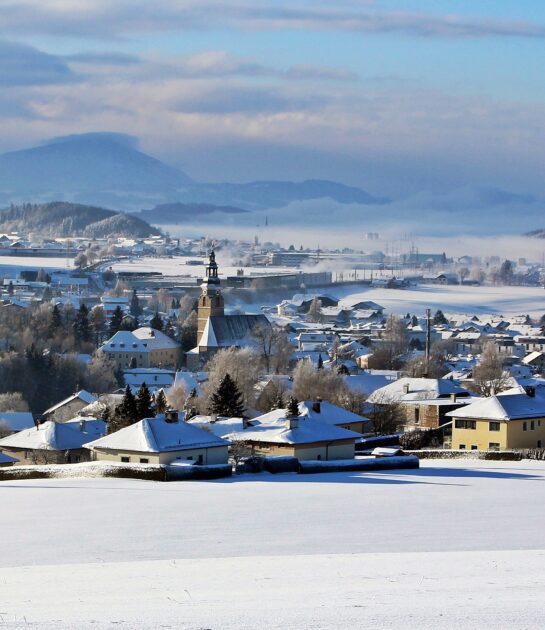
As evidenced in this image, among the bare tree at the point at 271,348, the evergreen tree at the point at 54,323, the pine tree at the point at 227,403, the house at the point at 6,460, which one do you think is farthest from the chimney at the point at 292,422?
the evergreen tree at the point at 54,323

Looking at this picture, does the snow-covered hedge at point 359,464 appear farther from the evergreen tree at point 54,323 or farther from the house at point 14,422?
the evergreen tree at point 54,323

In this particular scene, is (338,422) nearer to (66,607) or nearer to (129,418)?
(129,418)

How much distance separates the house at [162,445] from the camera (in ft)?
87.5

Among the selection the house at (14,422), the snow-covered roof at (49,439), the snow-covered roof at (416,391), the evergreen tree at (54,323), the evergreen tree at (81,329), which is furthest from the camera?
the evergreen tree at (81,329)

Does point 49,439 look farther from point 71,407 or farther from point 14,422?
point 71,407

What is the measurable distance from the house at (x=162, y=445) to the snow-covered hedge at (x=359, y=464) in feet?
5.76

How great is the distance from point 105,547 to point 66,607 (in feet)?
15.1

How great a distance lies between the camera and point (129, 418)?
110 ft

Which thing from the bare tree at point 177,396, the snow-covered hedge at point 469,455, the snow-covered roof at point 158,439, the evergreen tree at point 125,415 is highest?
the snow-covered roof at point 158,439

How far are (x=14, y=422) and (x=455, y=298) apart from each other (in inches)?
4052

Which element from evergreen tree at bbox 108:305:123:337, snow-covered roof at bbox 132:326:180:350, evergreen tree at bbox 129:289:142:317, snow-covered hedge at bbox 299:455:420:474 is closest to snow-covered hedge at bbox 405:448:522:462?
snow-covered hedge at bbox 299:455:420:474

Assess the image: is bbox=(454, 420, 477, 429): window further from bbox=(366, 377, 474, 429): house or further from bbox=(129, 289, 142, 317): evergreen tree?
bbox=(129, 289, 142, 317): evergreen tree

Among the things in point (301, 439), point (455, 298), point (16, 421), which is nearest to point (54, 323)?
point (16, 421)

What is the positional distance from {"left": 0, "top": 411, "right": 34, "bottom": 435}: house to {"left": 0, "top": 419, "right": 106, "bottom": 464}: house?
9.26m
